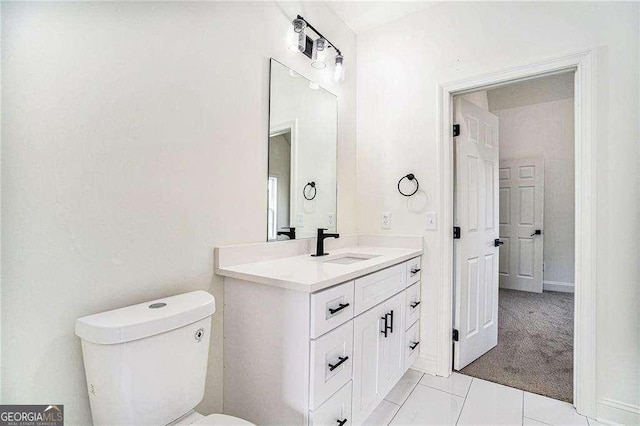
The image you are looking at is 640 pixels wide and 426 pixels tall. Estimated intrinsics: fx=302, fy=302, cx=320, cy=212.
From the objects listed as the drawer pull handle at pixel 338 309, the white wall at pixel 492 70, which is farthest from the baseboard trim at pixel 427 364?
the drawer pull handle at pixel 338 309

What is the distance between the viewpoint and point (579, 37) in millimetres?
1725

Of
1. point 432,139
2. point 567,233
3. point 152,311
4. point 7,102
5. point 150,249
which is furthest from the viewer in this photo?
point 567,233

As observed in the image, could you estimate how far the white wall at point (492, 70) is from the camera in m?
1.60

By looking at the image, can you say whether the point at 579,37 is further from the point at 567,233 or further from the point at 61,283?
the point at 567,233

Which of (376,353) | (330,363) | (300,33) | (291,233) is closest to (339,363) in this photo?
(330,363)

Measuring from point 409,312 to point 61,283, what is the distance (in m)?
1.79

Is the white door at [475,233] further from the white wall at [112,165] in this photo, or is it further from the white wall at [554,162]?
the white wall at [554,162]

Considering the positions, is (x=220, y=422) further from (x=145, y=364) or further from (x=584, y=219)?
(x=584, y=219)

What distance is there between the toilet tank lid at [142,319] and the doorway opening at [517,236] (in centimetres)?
182

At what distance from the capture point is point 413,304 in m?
2.05

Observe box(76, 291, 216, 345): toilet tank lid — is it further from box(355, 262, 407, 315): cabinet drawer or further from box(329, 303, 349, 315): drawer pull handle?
box(355, 262, 407, 315): cabinet drawer

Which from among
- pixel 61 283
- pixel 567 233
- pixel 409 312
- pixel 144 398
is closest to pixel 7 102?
pixel 61 283

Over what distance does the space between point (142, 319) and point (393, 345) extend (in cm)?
133

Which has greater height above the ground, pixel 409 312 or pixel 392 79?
pixel 392 79
